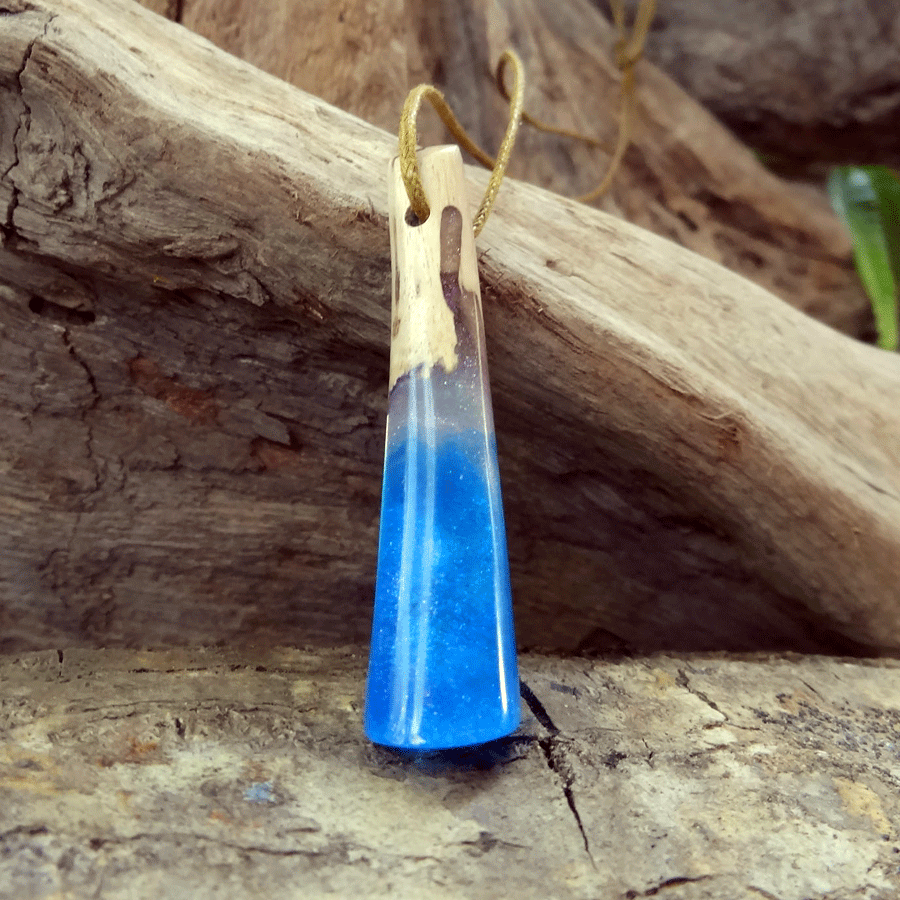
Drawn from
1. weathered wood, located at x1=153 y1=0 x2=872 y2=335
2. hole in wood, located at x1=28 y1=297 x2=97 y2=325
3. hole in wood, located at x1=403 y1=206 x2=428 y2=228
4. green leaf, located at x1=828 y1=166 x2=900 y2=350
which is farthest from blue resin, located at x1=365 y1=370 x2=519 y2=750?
green leaf, located at x1=828 y1=166 x2=900 y2=350

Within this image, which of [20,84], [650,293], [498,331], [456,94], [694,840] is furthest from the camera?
[456,94]

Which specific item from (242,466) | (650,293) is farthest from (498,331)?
(242,466)

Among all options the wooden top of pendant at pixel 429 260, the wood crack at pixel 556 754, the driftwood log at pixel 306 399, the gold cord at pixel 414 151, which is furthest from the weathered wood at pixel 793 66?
the wood crack at pixel 556 754

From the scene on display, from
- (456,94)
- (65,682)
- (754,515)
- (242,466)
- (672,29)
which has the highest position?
(672,29)

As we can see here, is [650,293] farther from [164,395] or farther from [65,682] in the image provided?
[65,682]

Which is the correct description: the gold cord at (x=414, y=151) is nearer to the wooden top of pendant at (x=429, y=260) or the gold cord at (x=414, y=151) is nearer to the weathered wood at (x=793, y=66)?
the wooden top of pendant at (x=429, y=260)

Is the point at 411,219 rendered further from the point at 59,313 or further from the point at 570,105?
the point at 570,105
